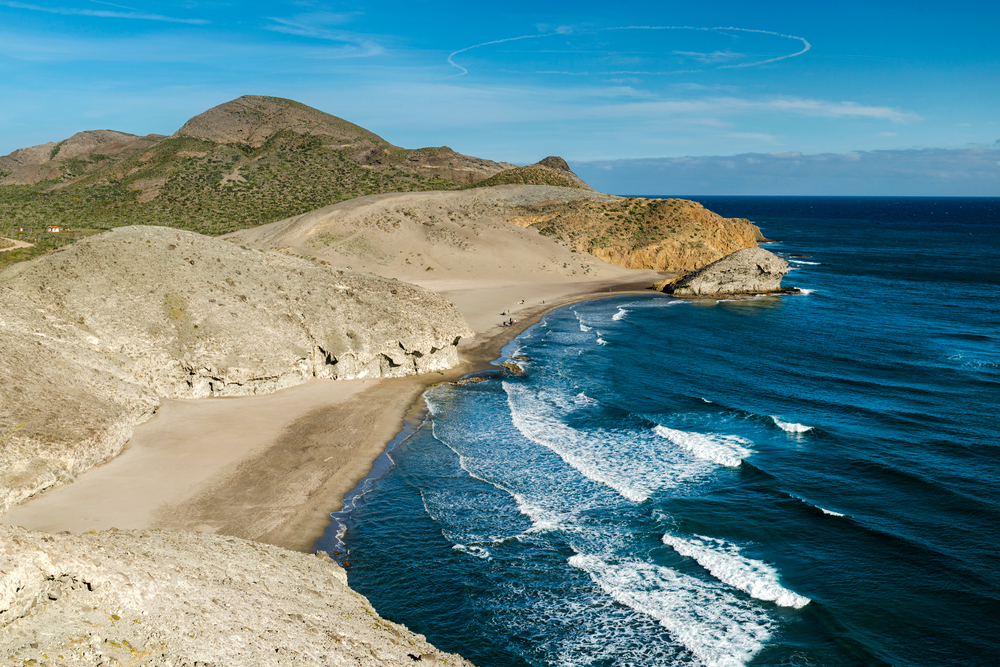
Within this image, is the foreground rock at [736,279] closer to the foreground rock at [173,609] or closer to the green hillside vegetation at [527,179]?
the green hillside vegetation at [527,179]

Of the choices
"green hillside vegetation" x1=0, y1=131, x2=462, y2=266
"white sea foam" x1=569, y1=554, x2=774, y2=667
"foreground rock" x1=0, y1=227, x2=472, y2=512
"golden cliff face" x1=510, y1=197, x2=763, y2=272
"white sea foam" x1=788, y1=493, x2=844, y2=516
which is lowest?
"white sea foam" x1=569, y1=554, x2=774, y2=667

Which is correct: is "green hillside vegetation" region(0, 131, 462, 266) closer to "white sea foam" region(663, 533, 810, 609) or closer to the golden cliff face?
the golden cliff face

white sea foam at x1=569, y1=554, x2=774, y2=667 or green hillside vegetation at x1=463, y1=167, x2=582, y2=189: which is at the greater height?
green hillside vegetation at x1=463, y1=167, x2=582, y2=189

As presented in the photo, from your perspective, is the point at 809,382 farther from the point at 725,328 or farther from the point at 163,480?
the point at 163,480

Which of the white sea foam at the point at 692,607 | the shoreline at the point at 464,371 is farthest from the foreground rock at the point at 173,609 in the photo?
the white sea foam at the point at 692,607

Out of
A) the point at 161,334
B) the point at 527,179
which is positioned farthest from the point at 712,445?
the point at 527,179

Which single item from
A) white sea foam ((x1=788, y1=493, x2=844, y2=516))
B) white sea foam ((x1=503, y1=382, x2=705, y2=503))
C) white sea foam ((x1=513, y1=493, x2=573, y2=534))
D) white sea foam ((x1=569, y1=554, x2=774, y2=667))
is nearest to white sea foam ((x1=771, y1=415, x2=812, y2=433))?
white sea foam ((x1=503, y1=382, x2=705, y2=503))

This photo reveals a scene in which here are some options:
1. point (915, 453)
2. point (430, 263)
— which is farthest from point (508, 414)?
point (430, 263)

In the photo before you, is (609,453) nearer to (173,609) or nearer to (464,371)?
(464,371)
